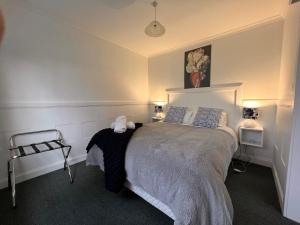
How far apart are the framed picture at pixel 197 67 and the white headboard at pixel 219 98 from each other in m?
0.15

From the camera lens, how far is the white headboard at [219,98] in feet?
8.64

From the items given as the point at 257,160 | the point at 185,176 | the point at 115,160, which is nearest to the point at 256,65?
the point at 257,160

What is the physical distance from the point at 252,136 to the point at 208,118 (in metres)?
0.79

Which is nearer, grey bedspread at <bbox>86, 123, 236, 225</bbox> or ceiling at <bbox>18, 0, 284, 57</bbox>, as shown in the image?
grey bedspread at <bbox>86, 123, 236, 225</bbox>

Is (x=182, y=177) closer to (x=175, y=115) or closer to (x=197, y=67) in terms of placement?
(x=175, y=115)

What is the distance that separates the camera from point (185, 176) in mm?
1107

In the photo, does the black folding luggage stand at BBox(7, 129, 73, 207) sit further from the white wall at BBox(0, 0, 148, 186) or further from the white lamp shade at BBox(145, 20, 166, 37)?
the white lamp shade at BBox(145, 20, 166, 37)

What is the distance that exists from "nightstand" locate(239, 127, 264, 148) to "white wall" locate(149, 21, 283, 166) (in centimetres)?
13

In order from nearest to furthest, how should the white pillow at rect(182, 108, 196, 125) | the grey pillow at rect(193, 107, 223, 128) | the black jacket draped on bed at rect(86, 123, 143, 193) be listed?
the black jacket draped on bed at rect(86, 123, 143, 193) → the grey pillow at rect(193, 107, 223, 128) → the white pillow at rect(182, 108, 196, 125)

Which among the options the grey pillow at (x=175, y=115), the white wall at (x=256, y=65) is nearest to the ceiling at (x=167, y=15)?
the white wall at (x=256, y=65)

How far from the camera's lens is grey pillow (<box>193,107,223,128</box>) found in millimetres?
2524

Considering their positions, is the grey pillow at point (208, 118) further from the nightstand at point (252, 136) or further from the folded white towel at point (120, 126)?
the folded white towel at point (120, 126)

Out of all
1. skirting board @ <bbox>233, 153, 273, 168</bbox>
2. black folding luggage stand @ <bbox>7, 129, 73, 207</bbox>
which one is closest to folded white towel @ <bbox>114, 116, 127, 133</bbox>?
black folding luggage stand @ <bbox>7, 129, 73, 207</bbox>

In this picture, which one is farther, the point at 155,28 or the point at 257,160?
the point at 257,160
